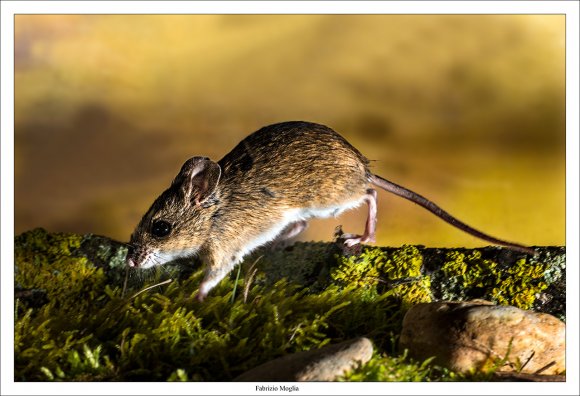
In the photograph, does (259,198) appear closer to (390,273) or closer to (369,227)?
(369,227)

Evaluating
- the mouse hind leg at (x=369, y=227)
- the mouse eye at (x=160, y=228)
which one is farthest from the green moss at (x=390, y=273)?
the mouse eye at (x=160, y=228)

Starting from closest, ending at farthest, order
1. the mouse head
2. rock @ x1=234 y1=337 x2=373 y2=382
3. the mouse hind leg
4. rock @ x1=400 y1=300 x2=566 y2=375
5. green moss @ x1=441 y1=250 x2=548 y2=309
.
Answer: rock @ x1=234 y1=337 x2=373 y2=382 → rock @ x1=400 y1=300 x2=566 y2=375 → green moss @ x1=441 y1=250 x2=548 y2=309 → the mouse head → the mouse hind leg

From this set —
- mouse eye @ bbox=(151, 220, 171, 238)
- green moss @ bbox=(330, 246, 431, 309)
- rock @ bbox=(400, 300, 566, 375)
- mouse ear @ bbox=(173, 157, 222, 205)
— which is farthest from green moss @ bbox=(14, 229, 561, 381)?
mouse ear @ bbox=(173, 157, 222, 205)

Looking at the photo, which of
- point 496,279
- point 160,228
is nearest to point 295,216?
point 160,228

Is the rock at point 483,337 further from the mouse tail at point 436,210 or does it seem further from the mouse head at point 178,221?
the mouse head at point 178,221

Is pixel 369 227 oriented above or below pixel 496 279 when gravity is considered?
above

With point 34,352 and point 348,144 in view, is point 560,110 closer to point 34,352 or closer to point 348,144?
point 348,144

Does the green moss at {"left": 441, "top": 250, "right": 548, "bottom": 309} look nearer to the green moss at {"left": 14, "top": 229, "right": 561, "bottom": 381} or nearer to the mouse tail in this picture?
the green moss at {"left": 14, "top": 229, "right": 561, "bottom": 381}
